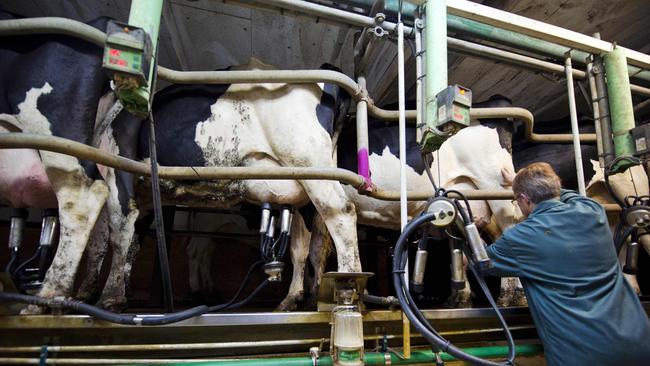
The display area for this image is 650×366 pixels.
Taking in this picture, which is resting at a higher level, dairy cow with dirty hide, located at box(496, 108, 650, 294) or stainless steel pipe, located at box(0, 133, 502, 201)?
dairy cow with dirty hide, located at box(496, 108, 650, 294)

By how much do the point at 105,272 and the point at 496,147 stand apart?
355 centimetres

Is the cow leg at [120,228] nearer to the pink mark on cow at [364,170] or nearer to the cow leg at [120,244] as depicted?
the cow leg at [120,244]

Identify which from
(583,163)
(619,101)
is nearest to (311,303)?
(619,101)

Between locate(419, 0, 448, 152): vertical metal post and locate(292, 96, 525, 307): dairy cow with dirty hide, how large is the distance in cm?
113

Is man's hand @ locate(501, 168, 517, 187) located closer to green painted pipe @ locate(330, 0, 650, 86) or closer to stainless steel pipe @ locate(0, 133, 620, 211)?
green painted pipe @ locate(330, 0, 650, 86)

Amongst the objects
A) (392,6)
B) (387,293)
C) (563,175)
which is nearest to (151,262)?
(387,293)

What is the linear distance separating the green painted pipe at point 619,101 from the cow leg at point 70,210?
261cm

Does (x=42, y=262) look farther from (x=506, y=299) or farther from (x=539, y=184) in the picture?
(x=506, y=299)

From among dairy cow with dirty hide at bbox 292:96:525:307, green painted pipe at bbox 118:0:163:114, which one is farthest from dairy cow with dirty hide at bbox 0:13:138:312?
dairy cow with dirty hide at bbox 292:96:525:307

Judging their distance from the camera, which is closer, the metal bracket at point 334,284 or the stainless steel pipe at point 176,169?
the stainless steel pipe at point 176,169

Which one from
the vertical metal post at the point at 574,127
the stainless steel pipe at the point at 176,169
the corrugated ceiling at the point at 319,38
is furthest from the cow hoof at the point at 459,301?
the corrugated ceiling at the point at 319,38

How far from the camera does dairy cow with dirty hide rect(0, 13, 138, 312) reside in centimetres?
156

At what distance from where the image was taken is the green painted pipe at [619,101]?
6.18 feet

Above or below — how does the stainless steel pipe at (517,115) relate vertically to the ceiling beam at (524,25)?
below
